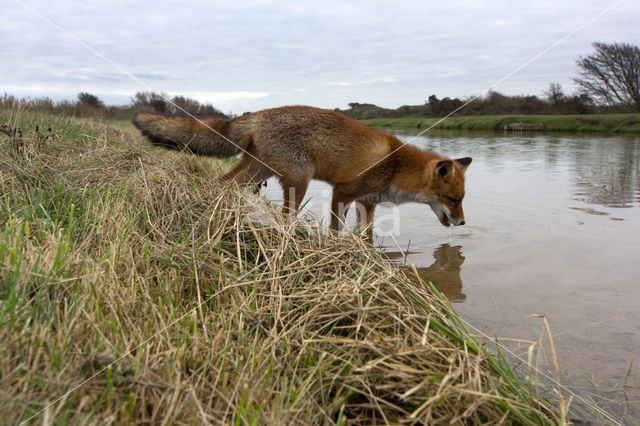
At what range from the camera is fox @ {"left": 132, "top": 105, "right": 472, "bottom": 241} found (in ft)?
19.4

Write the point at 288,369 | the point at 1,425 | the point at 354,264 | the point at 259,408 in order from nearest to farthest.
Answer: the point at 1,425, the point at 259,408, the point at 288,369, the point at 354,264

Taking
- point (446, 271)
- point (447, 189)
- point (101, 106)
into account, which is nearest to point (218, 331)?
point (446, 271)

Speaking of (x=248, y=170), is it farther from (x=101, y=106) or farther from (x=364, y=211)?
(x=101, y=106)

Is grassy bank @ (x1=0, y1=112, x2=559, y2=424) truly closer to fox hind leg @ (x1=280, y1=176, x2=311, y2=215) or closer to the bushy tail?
the bushy tail

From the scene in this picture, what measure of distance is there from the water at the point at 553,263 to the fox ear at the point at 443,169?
834 millimetres

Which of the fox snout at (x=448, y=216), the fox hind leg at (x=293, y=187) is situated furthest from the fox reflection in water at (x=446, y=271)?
the fox hind leg at (x=293, y=187)

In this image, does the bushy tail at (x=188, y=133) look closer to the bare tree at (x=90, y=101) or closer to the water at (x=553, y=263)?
the water at (x=553, y=263)

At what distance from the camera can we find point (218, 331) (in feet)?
7.23

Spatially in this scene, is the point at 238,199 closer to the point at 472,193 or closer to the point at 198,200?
the point at 198,200

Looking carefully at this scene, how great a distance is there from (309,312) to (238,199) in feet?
5.61

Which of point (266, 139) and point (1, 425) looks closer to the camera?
point (1, 425)

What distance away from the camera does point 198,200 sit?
3.82 meters

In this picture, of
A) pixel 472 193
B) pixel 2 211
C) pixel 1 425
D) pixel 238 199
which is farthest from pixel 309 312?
pixel 472 193

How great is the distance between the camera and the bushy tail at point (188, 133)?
545cm
